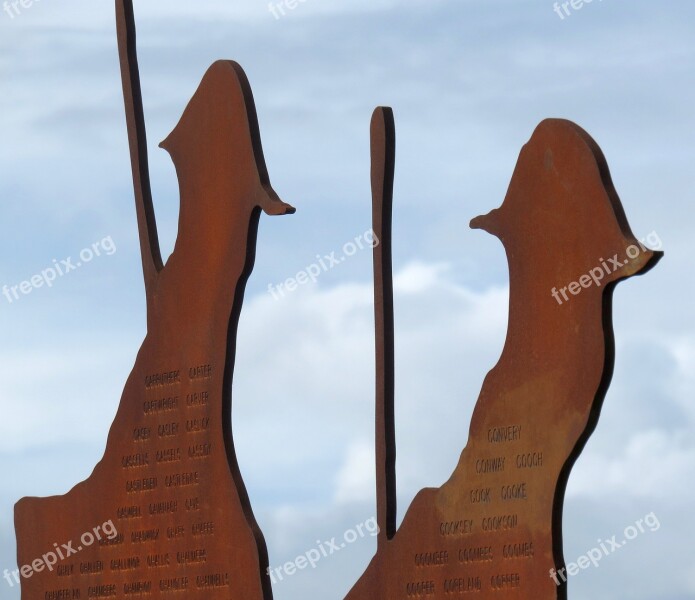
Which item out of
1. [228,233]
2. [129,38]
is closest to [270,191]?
[228,233]

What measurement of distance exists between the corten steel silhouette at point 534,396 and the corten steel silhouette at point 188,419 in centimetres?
73

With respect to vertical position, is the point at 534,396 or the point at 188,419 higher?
the point at 188,419

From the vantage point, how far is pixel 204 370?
6.01 metres

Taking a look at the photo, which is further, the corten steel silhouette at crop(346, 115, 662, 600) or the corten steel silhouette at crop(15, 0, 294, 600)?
the corten steel silhouette at crop(15, 0, 294, 600)

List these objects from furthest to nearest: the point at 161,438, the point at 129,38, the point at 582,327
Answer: the point at 129,38, the point at 161,438, the point at 582,327

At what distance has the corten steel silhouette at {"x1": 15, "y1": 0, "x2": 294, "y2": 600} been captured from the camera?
588cm

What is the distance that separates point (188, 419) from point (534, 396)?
1.60 meters

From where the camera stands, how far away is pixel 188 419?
607cm

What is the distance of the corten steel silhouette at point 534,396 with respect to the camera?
4.93 m

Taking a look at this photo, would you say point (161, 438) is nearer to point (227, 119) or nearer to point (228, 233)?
point (228, 233)

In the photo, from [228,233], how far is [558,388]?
1.60 metres

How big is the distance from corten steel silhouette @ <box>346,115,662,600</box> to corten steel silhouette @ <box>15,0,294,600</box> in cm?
73

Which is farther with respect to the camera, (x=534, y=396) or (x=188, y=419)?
(x=188, y=419)

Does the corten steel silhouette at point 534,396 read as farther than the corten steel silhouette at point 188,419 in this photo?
No
